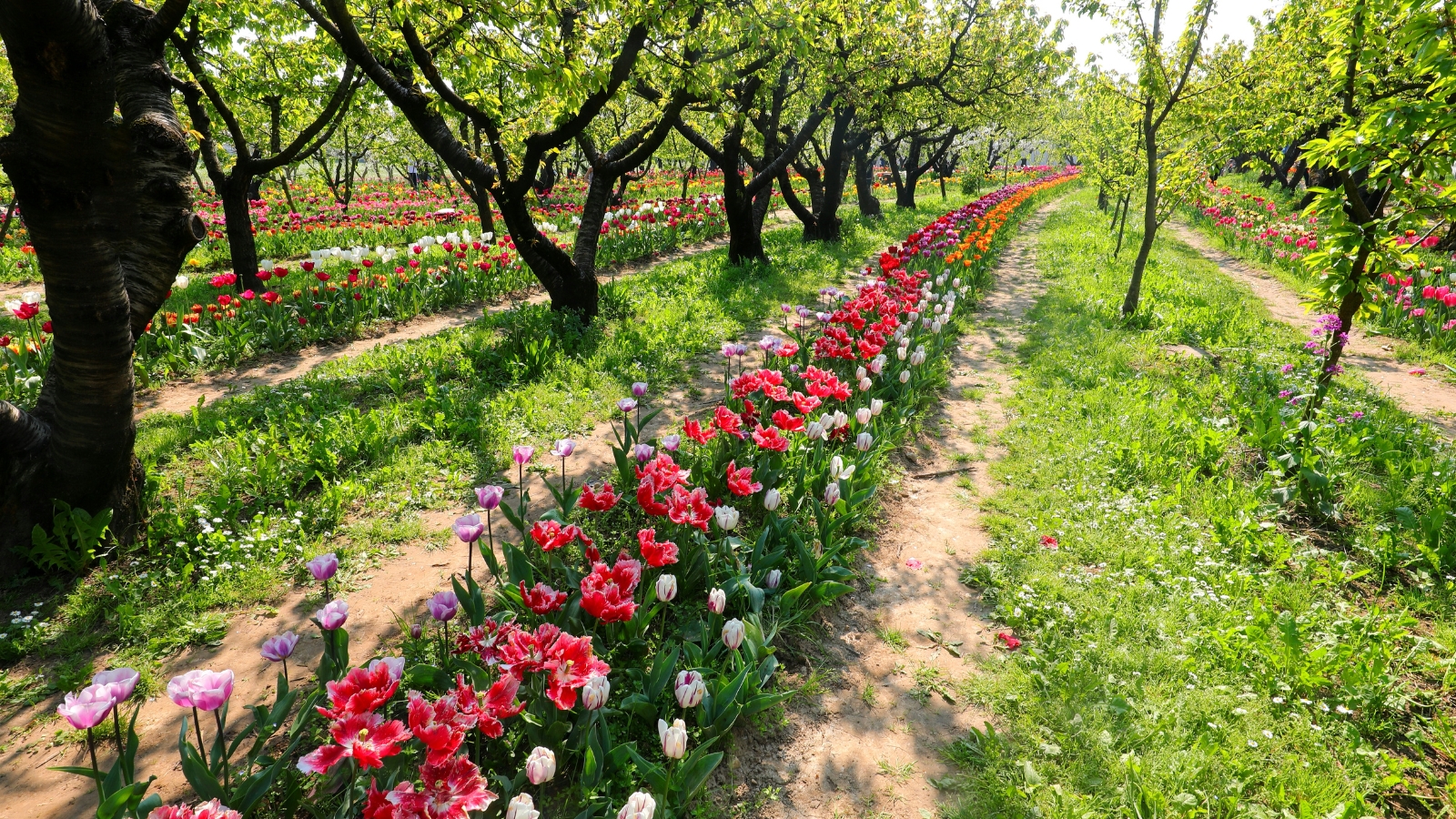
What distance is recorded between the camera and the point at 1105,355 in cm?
727

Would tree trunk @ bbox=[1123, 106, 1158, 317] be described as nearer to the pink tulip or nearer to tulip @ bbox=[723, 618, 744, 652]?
tulip @ bbox=[723, 618, 744, 652]

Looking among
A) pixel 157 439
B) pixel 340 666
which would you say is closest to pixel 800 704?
pixel 340 666

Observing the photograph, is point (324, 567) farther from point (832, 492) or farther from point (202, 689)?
point (832, 492)

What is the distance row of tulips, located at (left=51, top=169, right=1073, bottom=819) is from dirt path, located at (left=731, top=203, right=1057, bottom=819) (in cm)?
21

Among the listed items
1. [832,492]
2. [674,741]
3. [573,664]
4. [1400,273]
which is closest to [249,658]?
[573,664]

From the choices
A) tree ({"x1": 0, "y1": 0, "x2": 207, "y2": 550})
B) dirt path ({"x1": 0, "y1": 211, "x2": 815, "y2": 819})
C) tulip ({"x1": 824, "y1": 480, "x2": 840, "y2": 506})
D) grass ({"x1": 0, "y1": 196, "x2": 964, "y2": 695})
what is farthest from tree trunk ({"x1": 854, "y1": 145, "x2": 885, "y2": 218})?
tree ({"x1": 0, "y1": 0, "x2": 207, "y2": 550})

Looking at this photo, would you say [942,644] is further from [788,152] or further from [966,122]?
[966,122]

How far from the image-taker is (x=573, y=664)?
1983 mm

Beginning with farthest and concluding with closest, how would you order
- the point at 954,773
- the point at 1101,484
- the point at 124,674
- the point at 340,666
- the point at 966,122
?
the point at 966,122
the point at 1101,484
the point at 954,773
the point at 340,666
the point at 124,674

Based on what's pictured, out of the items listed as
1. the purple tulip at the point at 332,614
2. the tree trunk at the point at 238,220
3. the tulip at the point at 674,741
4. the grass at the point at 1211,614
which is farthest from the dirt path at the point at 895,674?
the tree trunk at the point at 238,220

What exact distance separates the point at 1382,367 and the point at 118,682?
10561mm

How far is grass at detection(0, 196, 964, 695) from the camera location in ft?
10.1

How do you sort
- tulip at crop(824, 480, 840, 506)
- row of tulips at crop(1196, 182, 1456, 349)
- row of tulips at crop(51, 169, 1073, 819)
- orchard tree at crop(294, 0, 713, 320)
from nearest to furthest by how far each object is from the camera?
row of tulips at crop(51, 169, 1073, 819)
tulip at crop(824, 480, 840, 506)
row of tulips at crop(1196, 182, 1456, 349)
orchard tree at crop(294, 0, 713, 320)

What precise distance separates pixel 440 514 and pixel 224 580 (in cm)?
113
